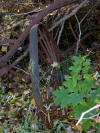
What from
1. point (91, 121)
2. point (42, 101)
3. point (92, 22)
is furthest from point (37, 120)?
point (92, 22)

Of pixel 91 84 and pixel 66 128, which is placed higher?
pixel 91 84

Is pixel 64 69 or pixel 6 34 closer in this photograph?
pixel 64 69

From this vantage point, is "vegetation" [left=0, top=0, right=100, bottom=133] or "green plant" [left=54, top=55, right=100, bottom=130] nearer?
"green plant" [left=54, top=55, right=100, bottom=130]

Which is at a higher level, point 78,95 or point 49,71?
point 49,71

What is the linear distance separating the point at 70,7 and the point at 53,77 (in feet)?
3.99

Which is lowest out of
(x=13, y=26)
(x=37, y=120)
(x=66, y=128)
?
(x=66, y=128)

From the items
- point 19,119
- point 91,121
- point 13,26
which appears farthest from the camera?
point 13,26

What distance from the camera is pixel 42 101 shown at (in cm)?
262

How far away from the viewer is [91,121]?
94.9 inches

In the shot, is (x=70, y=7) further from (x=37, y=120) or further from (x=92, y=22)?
(x=37, y=120)

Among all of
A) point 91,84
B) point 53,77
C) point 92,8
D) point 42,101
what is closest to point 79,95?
point 91,84

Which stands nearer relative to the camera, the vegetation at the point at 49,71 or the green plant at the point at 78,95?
the green plant at the point at 78,95

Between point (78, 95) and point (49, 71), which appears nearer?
point (78, 95)

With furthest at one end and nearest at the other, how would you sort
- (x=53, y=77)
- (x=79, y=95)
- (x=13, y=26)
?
(x=13, y=26), (x=53, y=77), (x=79, y=95)
